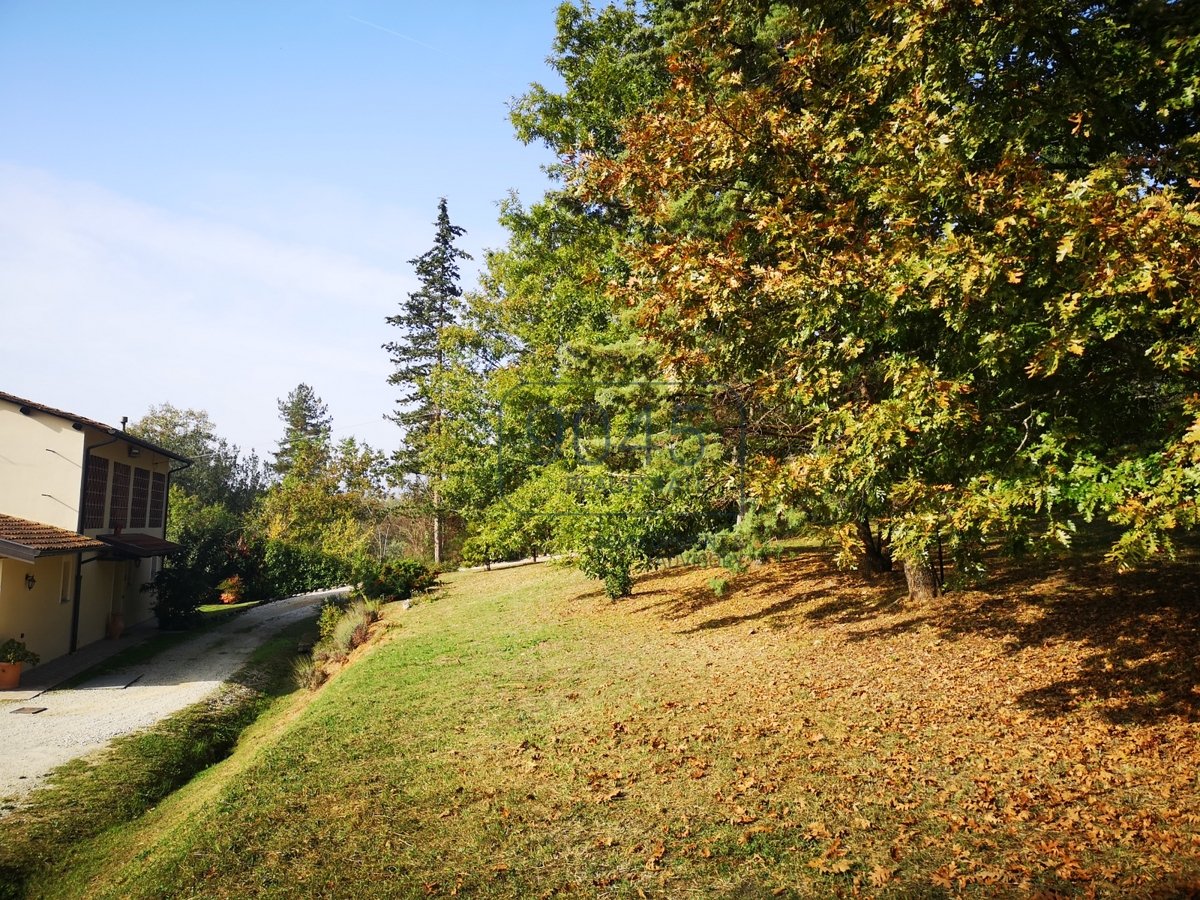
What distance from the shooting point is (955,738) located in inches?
280

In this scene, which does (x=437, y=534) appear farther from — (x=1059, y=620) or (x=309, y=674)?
(x=1059, y=620)

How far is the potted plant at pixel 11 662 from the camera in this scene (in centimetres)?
1513

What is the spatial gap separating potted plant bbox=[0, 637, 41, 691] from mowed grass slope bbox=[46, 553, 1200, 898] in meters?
8.30

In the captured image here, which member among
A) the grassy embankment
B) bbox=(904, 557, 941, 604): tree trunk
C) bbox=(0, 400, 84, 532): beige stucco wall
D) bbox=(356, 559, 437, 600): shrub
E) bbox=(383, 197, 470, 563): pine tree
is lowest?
the grassy embankment

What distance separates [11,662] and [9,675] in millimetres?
286

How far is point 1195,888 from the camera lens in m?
4.39

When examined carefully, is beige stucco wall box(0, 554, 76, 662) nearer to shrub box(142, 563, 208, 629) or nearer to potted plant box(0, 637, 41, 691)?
potted plant box(0, 637, 41, 691)

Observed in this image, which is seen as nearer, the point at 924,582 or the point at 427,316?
the point at 924,582

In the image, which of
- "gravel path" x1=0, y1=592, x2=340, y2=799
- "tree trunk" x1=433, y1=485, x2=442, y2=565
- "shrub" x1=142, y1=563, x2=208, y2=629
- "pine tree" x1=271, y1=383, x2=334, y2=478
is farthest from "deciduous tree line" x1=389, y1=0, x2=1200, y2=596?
"pine tree" x1=271, y1=383, x2=334, y2=478

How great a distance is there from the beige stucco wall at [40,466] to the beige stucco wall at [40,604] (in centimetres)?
154

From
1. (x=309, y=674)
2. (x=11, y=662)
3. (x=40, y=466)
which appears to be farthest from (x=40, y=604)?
(x=309, y=674)

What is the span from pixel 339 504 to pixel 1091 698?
42.1 meters

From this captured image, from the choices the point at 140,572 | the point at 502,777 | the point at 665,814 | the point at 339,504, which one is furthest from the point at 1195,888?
the point at 339,504

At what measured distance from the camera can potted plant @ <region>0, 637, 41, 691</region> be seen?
1513 cm
